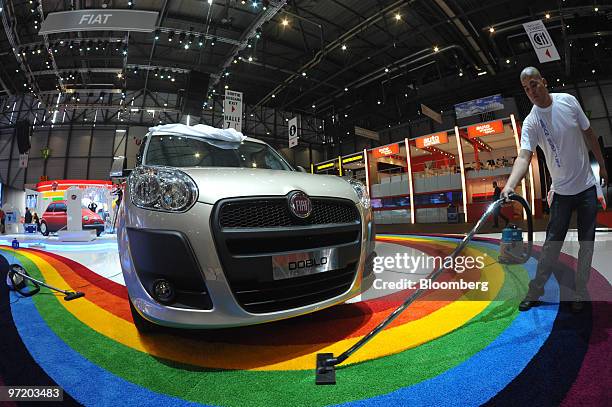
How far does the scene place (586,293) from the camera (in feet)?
5.55

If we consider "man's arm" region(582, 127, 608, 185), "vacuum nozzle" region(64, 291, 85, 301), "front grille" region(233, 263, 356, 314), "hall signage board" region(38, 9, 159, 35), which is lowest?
"vacuum nozzle" region(64, 291, 85, 301)

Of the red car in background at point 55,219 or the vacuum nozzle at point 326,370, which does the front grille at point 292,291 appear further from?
the red car in background at point 55,219

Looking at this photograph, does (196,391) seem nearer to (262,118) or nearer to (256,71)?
(256,71)

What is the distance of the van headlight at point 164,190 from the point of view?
1.28 metres

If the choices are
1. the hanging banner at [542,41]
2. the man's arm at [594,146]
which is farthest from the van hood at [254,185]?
the hanging banner at [542,41]

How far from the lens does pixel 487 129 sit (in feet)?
38.4

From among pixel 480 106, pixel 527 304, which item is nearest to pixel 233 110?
pixel 527 304

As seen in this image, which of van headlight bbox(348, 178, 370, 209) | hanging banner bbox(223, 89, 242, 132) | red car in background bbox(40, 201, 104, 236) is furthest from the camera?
red car in background bbox(40, 201, 104, 236)

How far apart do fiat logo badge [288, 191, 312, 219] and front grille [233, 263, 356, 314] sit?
1.01ft

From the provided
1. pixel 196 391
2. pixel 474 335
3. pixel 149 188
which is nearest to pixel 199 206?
pixel 149 188

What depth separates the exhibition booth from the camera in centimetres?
1146

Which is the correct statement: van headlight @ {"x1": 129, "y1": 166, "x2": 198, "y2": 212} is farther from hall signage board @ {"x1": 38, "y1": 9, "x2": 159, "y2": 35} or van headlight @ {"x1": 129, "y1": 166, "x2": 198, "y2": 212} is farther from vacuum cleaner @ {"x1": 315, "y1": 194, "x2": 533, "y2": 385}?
hall signage board @ {"x1": 38, "y1": 9, "x2": 159, "y2": 35}

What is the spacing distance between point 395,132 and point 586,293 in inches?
892

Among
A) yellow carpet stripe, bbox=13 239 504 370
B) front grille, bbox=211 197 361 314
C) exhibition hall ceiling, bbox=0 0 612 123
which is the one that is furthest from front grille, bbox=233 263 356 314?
exhibition hall ceiling, bbox=0 0 612 123
